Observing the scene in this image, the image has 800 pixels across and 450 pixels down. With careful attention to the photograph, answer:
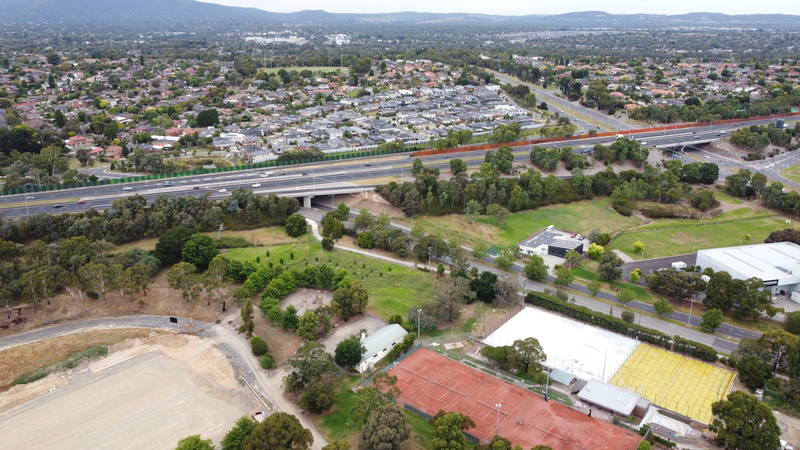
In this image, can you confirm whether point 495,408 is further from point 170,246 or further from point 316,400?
point 170,246

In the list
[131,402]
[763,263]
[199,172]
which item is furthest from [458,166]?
[131,402]

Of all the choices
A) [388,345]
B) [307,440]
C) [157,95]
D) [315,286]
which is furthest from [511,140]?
[157,95]

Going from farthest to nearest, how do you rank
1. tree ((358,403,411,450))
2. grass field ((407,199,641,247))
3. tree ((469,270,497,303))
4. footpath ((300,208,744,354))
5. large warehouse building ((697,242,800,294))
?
grass field ((407,199,641,247)), large warehouse building ((697,242,800,294)), tree ((469,270,497,303)), footpath ((300,208,744,354)), tree ((358,403,411,450))

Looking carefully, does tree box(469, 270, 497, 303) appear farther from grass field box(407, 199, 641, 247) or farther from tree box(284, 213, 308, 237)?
tree box(284, 213, 308, 237)

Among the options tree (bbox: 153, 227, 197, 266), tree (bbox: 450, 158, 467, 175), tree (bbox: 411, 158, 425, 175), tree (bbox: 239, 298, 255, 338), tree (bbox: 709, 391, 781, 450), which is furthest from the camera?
tree (bbox: 450, 158, 467, 175)

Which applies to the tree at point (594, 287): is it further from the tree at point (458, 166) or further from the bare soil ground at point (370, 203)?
the tree at point (458, 166)

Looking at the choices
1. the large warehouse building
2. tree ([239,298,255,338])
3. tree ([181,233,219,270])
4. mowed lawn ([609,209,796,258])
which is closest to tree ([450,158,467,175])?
→ mowed lawn ([609,209,796,258])

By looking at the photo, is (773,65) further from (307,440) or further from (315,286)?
(307,440)

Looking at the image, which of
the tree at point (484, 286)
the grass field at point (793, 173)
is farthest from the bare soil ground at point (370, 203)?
the grass field at point (793, 173)
